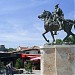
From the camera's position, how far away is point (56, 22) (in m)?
21.0

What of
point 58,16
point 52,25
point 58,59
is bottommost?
point 58,59

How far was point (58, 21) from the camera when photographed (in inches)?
821

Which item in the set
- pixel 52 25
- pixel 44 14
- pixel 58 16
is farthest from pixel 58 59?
pixel 44 14

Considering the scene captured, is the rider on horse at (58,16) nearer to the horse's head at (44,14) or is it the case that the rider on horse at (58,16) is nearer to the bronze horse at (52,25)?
the bronze horse at (52,25)

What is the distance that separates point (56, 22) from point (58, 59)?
94.4 inches

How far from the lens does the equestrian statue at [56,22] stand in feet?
68.2

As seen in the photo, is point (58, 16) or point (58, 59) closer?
point (58, 59)

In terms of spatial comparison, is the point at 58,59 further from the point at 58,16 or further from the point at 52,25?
the point at 58,16

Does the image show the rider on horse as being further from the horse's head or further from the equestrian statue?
the horse's head

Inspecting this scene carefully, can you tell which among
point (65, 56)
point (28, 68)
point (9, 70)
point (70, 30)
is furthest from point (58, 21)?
point (28, 68)

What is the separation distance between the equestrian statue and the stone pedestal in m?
1.15

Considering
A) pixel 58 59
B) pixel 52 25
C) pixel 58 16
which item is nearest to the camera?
pixel 58 59

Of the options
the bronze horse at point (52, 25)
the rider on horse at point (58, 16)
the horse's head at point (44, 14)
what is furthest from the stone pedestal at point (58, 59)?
the horse's head at point (44, 14)

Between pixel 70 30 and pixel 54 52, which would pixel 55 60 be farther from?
pixel 70 30
